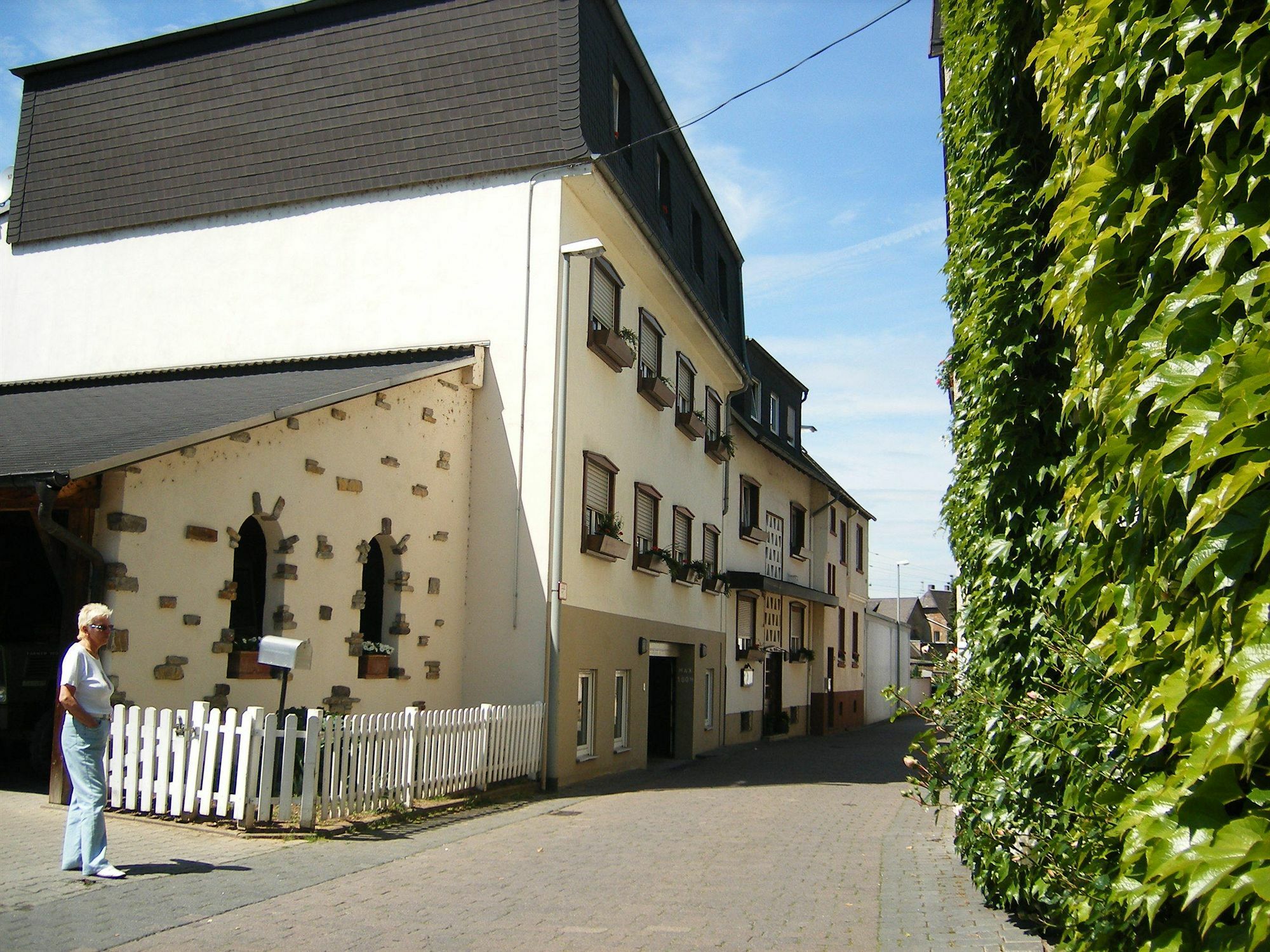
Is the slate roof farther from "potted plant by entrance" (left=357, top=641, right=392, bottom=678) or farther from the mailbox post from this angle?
the mailbox post

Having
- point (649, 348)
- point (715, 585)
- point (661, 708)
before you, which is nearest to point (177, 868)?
point (649, 348)

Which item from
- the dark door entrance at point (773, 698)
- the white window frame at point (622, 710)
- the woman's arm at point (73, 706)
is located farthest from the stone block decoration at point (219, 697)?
the dark door entrance at point (773, 698)

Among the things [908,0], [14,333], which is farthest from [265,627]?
[14,333]

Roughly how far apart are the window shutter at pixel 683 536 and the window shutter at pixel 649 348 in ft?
10.1

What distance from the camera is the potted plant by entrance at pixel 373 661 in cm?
1381

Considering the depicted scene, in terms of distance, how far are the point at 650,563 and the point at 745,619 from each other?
338 inches

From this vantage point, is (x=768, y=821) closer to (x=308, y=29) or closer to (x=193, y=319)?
(x=193, y=319)

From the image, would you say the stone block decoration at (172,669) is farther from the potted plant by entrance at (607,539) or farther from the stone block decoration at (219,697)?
the potted plant by entrance at (607,539)

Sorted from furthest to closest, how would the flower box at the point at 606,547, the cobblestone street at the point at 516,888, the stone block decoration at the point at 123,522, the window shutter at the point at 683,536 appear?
the window shutter at the point at 683,536 → the flower box at the point at 606,547 → the stone block decoration at the point at 123,522 → the cobblestone street at the point at 516,888

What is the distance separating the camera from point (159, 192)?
18.3m

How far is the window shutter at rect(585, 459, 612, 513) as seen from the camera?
17.0 meters

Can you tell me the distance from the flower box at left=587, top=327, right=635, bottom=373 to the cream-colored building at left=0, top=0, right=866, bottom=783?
4 centimetres

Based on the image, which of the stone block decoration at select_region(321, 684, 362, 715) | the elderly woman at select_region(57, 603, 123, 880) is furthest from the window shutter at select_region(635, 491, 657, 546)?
the elderly woman at select_region(57, 603, 123, 880)

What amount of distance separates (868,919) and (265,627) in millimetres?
7206
